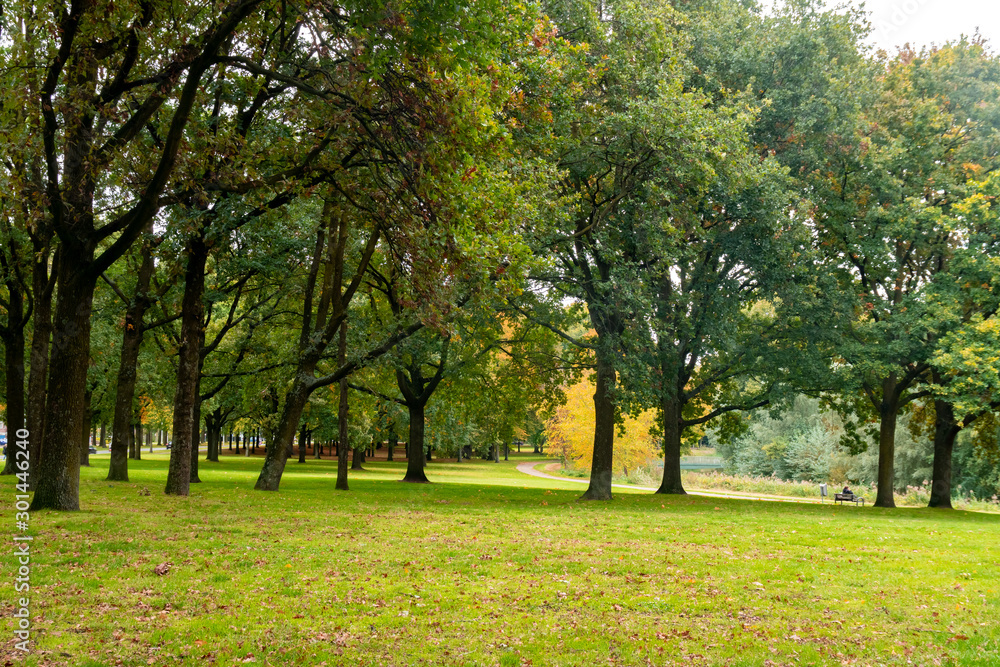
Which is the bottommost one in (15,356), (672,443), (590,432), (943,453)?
(590,432)

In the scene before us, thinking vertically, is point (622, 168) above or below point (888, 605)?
above

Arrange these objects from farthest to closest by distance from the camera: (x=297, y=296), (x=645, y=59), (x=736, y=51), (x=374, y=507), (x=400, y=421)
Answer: (x=400, y=421) < (x=297, y=296) < (x=736, y=51) < (x=645, y=59) < (x=374, y=507)

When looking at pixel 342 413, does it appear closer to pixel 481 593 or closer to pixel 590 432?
pixel 481 593

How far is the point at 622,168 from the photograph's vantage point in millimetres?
20078

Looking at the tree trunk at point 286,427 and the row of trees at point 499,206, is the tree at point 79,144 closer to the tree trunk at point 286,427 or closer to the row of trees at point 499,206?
the row of trees at point 499,206

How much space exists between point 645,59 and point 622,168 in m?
2.91

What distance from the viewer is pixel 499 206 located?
40.1 feet

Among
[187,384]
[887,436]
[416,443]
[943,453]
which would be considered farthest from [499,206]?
[943,453]

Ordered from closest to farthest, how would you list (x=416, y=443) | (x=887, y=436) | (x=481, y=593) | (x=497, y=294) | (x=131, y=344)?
(x=481, y=593) → (x=497, y=294) → (x=131, y=344) → (x=887, y=436) → (x=416, y=443)

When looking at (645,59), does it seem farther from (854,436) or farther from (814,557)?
(854,436)

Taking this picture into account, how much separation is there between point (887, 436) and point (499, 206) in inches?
805

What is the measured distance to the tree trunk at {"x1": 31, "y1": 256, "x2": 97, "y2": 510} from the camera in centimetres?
1191

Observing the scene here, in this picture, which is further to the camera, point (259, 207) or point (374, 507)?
point (374, 507)

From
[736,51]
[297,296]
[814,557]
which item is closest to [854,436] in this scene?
[736,51]
